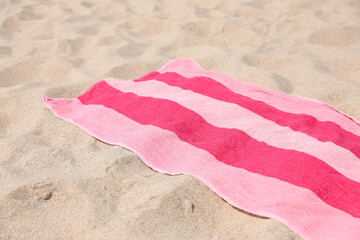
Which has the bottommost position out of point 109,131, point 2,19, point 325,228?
point 2,19

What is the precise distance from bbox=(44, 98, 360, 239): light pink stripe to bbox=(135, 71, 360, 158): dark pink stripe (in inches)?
12.9

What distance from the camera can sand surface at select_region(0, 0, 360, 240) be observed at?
113 cm

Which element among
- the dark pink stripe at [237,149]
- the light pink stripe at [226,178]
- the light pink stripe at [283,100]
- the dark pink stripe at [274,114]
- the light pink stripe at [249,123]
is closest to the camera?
the light pink stripe at [226,178]

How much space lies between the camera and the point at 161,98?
176cm

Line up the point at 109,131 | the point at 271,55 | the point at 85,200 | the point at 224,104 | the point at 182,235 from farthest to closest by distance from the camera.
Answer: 1. the point at 271,55
2. the point at 224,104
3. the point at 109,131
4. the point at 85,200
5. the point at 182,235

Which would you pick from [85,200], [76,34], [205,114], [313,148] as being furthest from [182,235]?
[76,34]

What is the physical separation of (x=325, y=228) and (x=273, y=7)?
2231mm

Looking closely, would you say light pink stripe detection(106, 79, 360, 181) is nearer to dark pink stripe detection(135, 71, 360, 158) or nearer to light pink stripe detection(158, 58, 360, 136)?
dark pink stripe detection(135, 71, 360, 158)

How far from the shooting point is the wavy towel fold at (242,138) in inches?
46.4

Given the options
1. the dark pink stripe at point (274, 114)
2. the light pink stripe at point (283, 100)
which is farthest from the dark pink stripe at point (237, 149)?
the light pink stripe at point (283, 100)

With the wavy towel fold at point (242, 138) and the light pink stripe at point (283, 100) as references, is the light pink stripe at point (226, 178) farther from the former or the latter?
the light pink stripe at point (283, 100)

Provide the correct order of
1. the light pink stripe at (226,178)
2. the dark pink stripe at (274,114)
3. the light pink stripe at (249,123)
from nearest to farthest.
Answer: the light pink stripe at (226,178)
the light pink stripe at (249,123)
the dark pink stripe at (274,114)

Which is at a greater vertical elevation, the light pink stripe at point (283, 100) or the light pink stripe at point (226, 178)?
the light pink stripe at point (226, 178)

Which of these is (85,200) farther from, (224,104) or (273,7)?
(273,7)
